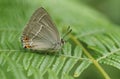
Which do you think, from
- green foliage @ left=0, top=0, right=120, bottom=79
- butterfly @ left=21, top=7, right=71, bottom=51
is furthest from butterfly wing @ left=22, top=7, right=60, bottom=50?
green foliage @ left=0, top=0, right=120, bottom=79

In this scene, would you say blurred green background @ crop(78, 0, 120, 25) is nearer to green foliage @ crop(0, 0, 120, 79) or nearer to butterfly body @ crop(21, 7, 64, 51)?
green foliage @ crop(0, 0, 120, 79)

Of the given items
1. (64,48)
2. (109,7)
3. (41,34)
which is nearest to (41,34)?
(41,34)

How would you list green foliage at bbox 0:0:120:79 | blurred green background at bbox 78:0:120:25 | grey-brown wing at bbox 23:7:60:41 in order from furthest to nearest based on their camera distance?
blurred green background at bbox 78:0:120:25, grey-brown wing at bbox 23:7:60:41, green foliage at bbox 0:0:120:79

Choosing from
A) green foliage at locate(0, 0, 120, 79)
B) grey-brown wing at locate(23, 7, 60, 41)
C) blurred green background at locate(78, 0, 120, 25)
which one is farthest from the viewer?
blurred green background at locate(78, 0, 120, 25)

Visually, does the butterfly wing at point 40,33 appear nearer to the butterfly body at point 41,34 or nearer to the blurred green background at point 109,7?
the butterfly body at point 41,34

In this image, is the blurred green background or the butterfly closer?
the butterfly

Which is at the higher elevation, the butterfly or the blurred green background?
the blurred green background

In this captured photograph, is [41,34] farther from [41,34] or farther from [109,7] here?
[109,7]

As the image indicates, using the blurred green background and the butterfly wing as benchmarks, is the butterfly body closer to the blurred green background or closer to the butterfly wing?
the butterfly wing

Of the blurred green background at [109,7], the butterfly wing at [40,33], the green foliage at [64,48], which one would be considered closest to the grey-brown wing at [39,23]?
the butterfly wing at [40,33]
